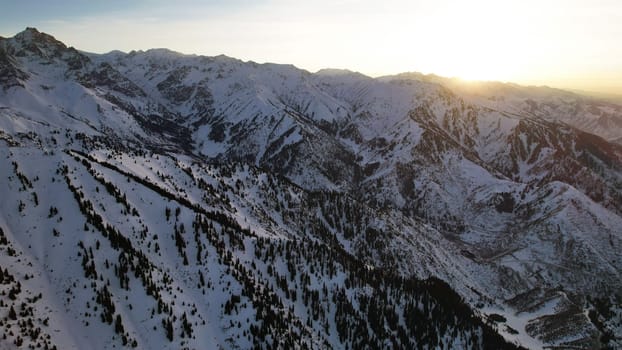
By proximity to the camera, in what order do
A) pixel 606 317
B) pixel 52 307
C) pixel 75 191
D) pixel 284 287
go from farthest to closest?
1. pixel 606 317
2. pixel 284 287
3. pixel 75 191
4. pixel 52 307

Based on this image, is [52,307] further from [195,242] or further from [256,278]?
[256,278]

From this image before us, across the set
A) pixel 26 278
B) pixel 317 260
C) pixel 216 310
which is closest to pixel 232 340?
pixel 216 310

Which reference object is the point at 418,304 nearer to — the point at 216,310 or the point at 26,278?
the point at 216,310

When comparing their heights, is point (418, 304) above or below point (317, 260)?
below

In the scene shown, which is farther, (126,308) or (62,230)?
(62,230)

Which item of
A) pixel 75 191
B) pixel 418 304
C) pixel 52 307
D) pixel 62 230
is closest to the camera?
pixel 52 307

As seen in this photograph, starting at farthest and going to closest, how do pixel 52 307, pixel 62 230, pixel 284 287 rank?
pixel 284 287 → pixel 62 230 → pixel 52 307

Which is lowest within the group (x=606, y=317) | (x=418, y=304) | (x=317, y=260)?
(x=606, y=317)

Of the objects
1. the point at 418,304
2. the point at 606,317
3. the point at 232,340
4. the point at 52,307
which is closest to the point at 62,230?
the point at 52,307

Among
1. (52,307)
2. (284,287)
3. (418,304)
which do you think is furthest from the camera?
(418,304)
